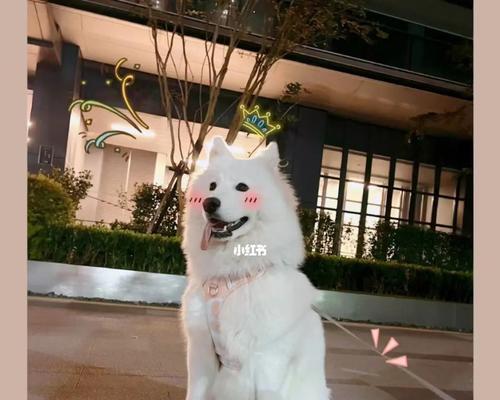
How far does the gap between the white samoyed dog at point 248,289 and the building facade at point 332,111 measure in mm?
2179

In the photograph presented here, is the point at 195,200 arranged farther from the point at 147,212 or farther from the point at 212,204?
the point at 147,212

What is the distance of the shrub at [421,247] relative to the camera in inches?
239

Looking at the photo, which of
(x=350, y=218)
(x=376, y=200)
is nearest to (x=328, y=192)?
(x=350, y=218)

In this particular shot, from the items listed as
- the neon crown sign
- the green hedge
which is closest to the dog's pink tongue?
the neon crown sign

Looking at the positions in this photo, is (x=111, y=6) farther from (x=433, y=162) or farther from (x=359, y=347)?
(x=359, y=347)

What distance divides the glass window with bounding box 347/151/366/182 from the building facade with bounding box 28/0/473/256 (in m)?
0.02

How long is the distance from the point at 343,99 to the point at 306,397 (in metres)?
4.75

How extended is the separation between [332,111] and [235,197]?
4.63 m

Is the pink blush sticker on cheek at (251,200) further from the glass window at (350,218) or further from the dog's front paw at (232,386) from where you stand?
the glass window at (350,218)

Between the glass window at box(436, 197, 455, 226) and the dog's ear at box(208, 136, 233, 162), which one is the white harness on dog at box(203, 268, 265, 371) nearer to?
the dog's ear at box(208, 136, 233, 162)

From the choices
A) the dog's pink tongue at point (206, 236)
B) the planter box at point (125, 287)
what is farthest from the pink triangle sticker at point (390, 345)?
the dog's pink tongue at point (206, 236)

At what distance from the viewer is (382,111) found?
6.23 meters

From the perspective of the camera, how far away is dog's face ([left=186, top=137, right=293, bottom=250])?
160cm

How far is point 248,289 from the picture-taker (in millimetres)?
1671
